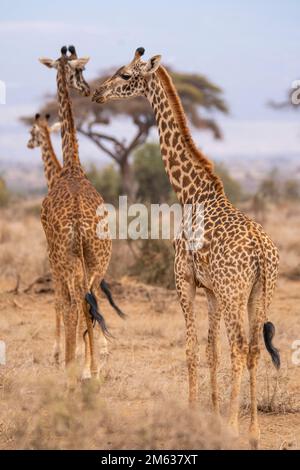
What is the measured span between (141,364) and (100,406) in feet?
10.6

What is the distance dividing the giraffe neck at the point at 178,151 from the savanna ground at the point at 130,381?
1.57 m

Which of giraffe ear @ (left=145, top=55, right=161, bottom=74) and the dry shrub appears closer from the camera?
the dry shrub

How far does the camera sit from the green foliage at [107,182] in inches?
1030

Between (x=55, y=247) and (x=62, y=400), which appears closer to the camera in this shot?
(x=62, y=400)

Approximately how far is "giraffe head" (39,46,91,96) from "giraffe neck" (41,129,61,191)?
1.13 m

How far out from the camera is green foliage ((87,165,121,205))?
26.1m

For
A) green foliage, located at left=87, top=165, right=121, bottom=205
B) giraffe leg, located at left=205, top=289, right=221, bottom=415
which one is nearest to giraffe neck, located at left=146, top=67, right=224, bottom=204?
giraffe leg, located at left=205, top=289, right=221, bottom=415

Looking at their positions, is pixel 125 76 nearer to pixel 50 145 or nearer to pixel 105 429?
pixel 50 145

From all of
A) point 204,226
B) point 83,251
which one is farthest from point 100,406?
point 83,251

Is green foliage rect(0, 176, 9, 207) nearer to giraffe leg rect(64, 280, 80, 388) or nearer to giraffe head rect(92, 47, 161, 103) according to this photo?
giraffe head rect(92, 47, 161, 103)

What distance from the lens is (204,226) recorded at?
6.36 m

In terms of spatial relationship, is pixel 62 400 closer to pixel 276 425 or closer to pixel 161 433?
pixel 161 433

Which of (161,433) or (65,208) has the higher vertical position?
(65,208)

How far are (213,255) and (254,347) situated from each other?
663 mm
